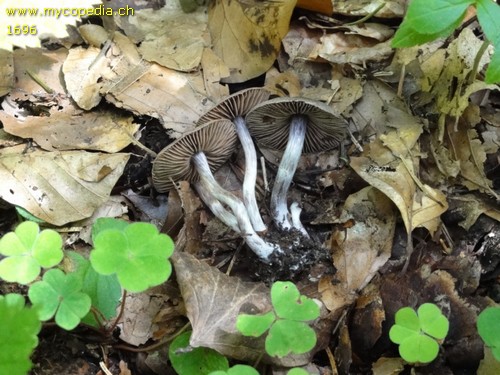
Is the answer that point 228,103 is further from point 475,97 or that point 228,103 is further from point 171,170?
point 475,97

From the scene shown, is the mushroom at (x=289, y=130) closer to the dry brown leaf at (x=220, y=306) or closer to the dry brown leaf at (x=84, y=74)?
the dry brown leaf at (x=220, y=306)

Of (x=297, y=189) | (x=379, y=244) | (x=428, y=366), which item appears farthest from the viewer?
(x=297, y=189)

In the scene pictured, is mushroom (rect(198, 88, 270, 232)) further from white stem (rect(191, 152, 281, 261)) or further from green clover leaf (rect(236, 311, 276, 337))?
green clover leaf (rect(236, 311, 276, 337))

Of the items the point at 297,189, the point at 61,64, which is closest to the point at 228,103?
the point at 297,189

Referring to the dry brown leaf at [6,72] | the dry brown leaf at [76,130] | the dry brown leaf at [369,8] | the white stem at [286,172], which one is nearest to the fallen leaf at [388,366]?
the white stem at [286,172]

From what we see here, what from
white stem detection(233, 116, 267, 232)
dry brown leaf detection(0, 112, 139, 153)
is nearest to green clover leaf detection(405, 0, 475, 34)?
white stem detection(233, 116, 267, 232)
